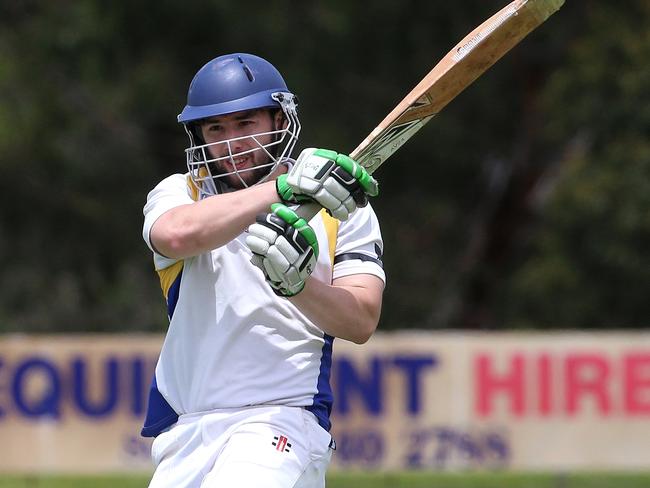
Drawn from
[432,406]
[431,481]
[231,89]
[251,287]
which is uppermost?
[231,89]

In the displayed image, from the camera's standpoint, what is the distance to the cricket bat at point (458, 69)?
3770mm

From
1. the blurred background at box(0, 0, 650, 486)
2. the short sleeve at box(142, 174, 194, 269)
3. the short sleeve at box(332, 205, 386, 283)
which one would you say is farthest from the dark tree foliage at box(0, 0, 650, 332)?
the short sleeve at box(142, 174, 194, 269)

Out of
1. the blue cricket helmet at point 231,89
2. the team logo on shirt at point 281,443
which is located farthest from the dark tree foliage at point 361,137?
the team logo on shirt at point 281,443

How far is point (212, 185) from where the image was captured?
3941 mm

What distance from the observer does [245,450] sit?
3.64 meters

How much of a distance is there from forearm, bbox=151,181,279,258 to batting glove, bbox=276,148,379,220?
72 millimetres

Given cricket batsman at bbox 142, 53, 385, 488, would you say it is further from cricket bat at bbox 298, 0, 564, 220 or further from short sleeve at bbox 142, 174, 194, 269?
cricket bat at bbox 298, 0, 564, 220

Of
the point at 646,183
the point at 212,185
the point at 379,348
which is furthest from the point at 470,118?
the point at 212,185

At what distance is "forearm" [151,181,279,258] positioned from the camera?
11.7 ft

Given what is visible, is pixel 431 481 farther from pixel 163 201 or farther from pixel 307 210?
pixel 307 210

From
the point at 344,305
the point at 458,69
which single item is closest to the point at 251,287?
the point at 344,305

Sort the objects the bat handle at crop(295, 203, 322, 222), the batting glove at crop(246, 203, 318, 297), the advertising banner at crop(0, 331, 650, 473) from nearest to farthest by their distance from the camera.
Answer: the batting glove at crop(246, 203, 318, 297), the bat handle at crop(295, 203, 322, 222), the advertising banner at crop(0, 331, 650, 473)

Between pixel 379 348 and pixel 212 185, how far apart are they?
20.1 ft

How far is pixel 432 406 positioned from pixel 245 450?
20.5 feet
